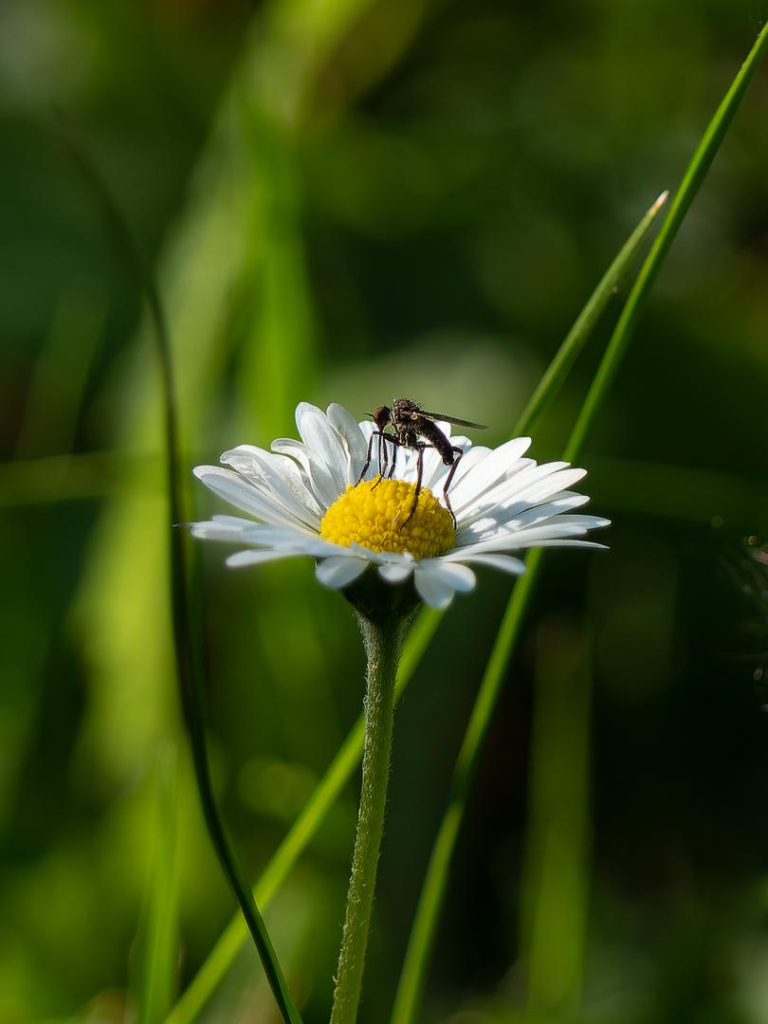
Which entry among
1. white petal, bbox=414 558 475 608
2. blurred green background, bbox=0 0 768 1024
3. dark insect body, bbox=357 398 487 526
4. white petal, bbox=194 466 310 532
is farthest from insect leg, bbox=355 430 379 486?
blurred green background, bbox=0 0 768 1024

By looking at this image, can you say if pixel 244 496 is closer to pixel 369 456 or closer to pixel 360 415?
pixel 369 456

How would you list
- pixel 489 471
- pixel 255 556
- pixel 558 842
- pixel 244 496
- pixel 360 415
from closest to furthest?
pixel 255 556 < pixel 244 496 < pixel 489 471 < pixel 558 842 < pixel 360 415

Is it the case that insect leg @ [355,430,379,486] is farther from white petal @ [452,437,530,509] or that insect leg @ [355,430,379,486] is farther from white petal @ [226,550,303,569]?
white petal @ [226,550,303,569]

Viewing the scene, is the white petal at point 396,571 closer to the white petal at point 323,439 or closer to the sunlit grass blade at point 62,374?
the white petal at point 323,439

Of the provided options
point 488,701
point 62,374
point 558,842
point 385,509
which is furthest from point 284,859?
point 62,374

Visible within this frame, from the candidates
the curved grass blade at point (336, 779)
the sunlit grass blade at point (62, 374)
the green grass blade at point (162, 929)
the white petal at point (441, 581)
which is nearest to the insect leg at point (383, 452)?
the curved grass blade at point (336, 779)
